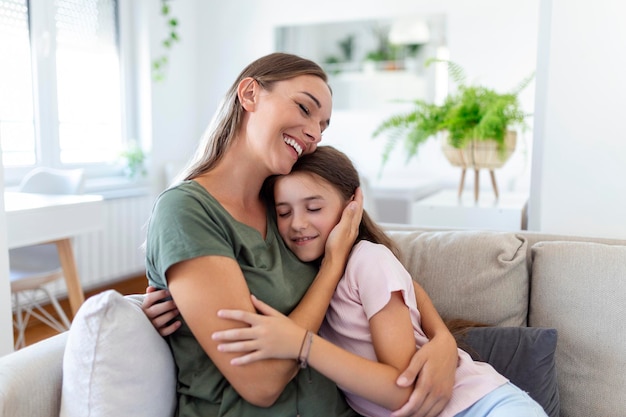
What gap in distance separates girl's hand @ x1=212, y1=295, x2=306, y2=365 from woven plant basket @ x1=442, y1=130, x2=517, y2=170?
147 centimetres

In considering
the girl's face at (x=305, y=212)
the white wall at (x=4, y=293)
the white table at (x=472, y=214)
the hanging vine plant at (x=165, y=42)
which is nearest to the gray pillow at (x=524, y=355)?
the girl's face at (x=305, y=212)

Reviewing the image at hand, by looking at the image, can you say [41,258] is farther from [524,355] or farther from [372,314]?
[524,355]

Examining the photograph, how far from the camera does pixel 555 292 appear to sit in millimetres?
1444

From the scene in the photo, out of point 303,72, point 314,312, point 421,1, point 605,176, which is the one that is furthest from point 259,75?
point 421,1

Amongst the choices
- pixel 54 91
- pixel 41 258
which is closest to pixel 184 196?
pixel 41 258

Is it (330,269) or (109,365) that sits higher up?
(330,269)

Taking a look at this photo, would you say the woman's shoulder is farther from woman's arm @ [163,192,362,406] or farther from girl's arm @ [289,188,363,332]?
girl's arm @ [289,188,363,332]

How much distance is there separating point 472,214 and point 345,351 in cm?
141

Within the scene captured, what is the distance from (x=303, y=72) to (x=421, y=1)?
284 centimetres

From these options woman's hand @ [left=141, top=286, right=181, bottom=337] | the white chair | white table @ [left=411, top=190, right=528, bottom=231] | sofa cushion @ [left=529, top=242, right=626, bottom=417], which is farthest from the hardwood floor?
sofa cushion @ [left=529, top=242, right=626, bottom=417]

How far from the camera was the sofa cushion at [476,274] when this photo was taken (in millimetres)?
1478

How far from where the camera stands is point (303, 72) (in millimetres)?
1239

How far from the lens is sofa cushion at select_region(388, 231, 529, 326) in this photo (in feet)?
4.85

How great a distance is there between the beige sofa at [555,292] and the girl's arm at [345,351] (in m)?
0.42
